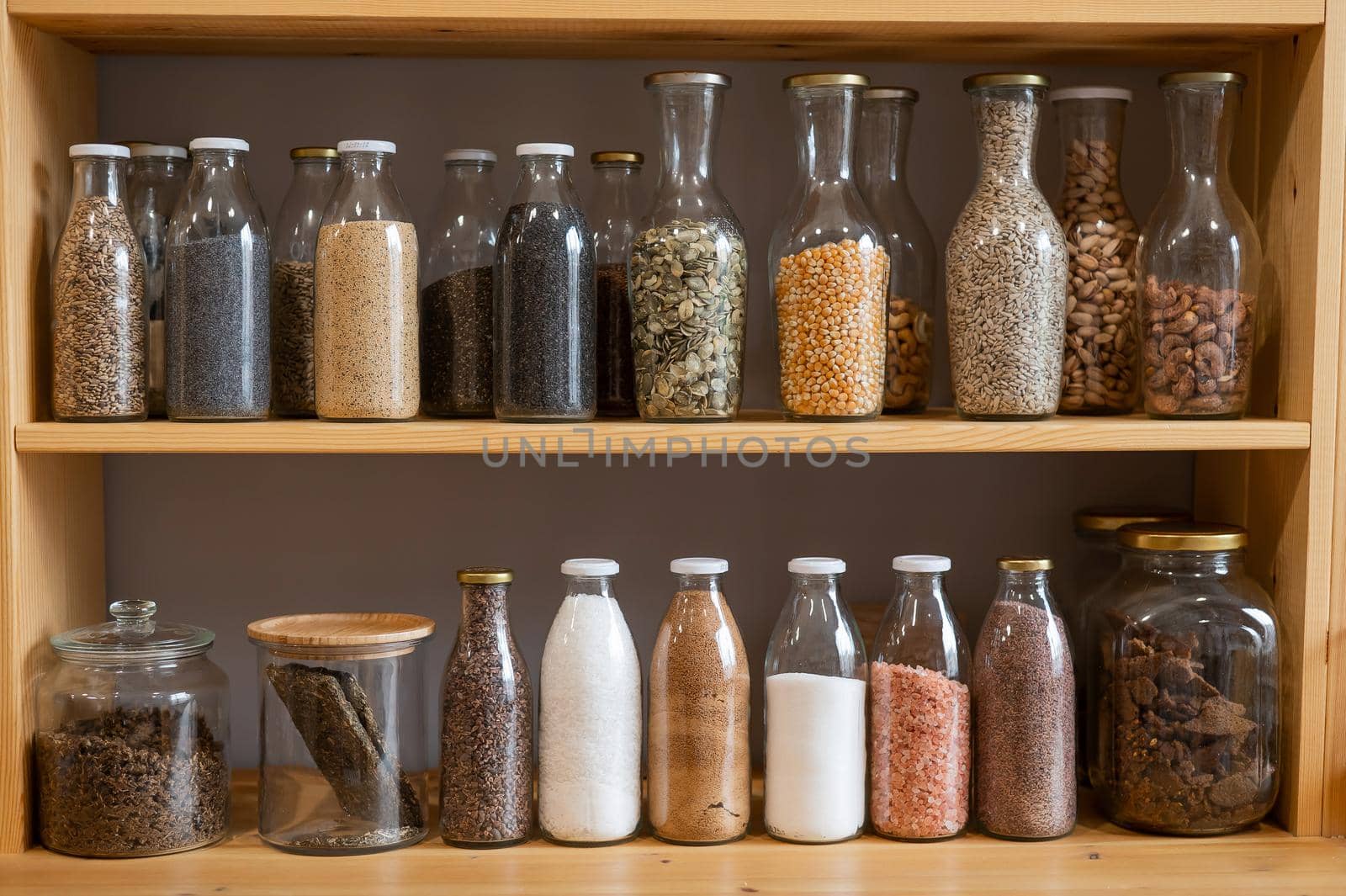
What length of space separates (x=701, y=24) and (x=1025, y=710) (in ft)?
2.31

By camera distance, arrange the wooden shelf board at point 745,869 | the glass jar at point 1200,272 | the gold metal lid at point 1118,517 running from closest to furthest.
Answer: the wooden shelf board at point 745,869
the glass jar at point 1200,272
the gold metal lid at point 1118,517

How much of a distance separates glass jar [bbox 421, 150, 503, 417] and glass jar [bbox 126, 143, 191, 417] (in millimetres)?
255

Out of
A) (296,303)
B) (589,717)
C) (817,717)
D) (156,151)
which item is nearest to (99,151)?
(156,151)

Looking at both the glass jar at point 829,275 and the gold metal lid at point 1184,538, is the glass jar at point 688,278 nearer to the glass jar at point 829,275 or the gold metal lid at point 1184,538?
the glass jar at point 829,275

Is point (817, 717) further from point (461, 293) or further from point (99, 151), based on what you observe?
point (99, 151)

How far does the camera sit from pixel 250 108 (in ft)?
4.65

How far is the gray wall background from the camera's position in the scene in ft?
4.66

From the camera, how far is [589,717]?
119 cm

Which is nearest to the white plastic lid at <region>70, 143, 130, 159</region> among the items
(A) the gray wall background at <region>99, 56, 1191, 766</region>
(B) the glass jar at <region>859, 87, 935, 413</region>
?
(A) the gray wall background at <region>99, 56, 1191, 766</region>

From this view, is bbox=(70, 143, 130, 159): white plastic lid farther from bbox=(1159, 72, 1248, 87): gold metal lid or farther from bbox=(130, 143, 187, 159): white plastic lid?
bbox=(1159, 72, 1248, 87): gold metal lid

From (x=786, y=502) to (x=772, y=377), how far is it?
0.14 metres

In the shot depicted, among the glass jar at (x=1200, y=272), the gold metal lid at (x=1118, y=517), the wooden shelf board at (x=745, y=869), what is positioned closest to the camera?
the wooden shelf board at (x=745, y=869)

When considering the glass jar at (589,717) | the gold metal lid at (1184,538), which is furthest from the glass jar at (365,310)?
the gold metal lid at (1184,538)

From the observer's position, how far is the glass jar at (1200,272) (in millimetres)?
1217
